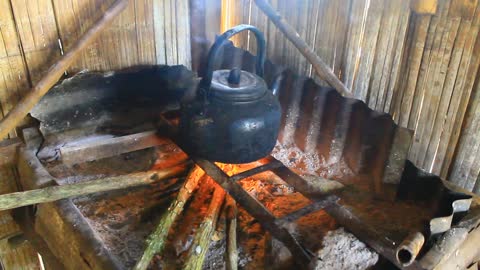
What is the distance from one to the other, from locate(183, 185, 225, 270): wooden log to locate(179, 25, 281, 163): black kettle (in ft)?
0.74

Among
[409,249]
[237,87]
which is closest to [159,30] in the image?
[237,87]

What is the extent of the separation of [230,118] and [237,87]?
172 millimetres

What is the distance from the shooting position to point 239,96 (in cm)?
200

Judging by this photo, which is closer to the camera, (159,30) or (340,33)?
(340,33)

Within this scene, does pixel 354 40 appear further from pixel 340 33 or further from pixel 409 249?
pixel 409 249

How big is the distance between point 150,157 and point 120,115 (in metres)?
0.41

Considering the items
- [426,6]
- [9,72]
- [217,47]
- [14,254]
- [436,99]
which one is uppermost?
[426,6]

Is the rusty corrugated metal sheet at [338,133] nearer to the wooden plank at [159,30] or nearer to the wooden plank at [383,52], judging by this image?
the wooden plank at [383,52]

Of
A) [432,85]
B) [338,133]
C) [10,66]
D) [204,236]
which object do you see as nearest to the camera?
[204,236]

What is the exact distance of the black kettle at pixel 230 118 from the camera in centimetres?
199

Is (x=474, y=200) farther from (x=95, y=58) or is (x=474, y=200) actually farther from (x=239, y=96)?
(x=95, y=58)

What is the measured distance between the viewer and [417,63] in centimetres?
252

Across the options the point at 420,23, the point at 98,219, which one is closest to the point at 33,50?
the point at 98,219

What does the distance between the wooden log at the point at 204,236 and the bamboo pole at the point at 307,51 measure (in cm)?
121
